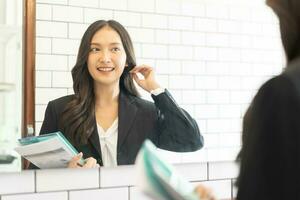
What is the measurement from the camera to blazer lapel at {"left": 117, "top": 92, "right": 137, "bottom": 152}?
105cm

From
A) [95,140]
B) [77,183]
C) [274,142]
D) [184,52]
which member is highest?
[184,52]

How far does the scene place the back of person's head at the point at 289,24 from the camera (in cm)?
50

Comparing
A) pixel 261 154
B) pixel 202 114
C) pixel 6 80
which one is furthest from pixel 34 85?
pixel 261 154

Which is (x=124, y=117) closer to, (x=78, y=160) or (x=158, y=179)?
→ (x=78, y=160)

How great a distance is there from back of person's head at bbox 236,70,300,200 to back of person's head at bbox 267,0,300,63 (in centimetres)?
9

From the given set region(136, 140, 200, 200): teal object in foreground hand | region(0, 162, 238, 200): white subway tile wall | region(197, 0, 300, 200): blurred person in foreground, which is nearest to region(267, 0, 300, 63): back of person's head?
region(197, 0, 300, 200): blurred person in foreground

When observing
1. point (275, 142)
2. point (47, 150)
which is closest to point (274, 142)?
point (275, 142)

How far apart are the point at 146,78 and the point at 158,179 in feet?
1.94

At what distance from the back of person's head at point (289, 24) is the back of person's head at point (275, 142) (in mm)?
88

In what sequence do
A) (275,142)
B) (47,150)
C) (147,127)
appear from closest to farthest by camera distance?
1. (275,142)
2. (47,150)
3. (147,127)

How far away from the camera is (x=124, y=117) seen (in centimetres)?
105

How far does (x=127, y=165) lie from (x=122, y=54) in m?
0.28

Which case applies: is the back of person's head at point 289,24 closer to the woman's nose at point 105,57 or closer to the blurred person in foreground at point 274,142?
A: the blurred person in foreground at point 274,142

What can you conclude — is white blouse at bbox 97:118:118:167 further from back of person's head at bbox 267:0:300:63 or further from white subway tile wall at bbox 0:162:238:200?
back of person's head at bbox 267:0:300:63
